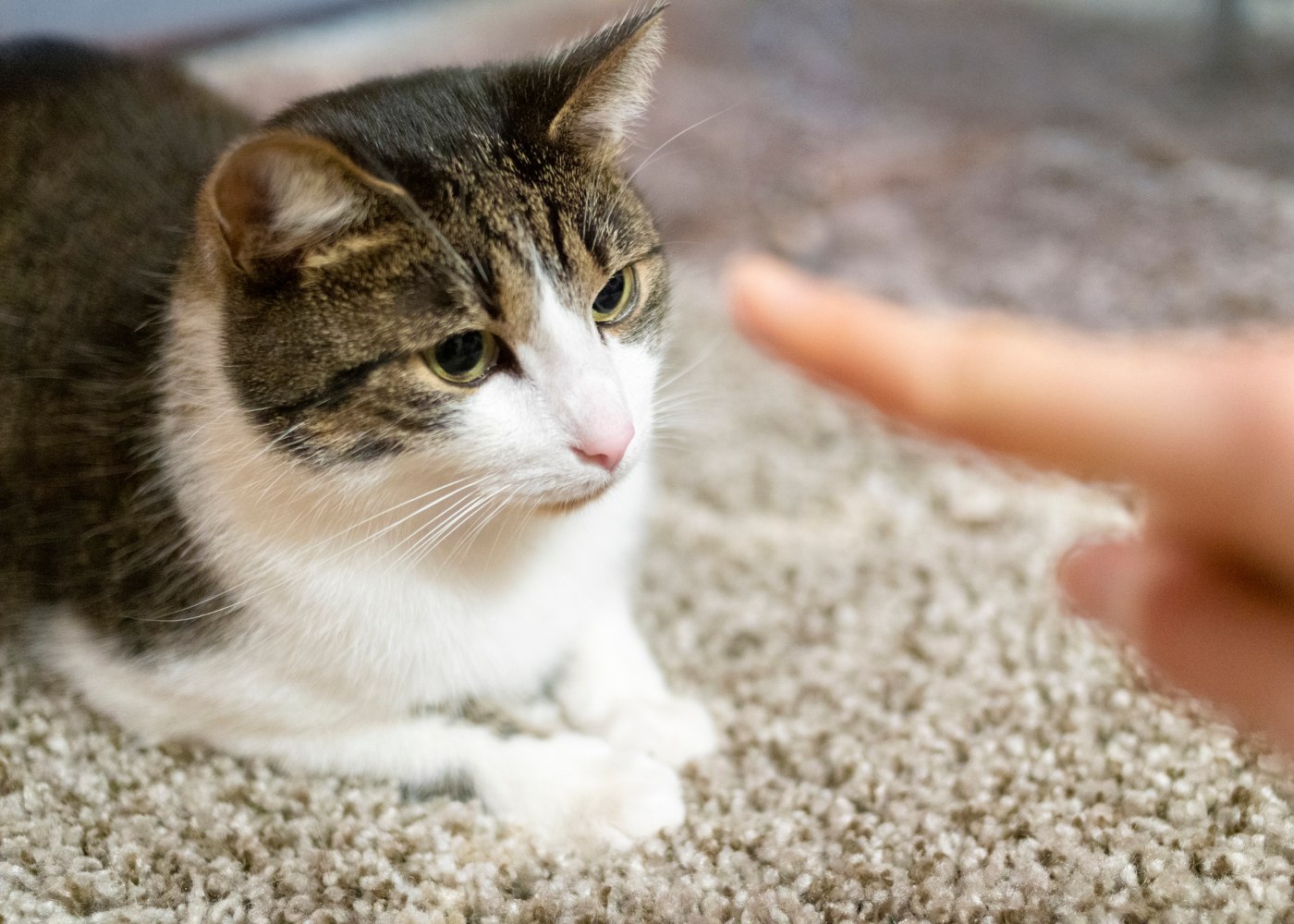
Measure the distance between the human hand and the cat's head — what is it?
38 centimetres

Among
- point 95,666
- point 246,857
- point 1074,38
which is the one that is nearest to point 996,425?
point 246,857

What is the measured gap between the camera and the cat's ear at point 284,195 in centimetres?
67

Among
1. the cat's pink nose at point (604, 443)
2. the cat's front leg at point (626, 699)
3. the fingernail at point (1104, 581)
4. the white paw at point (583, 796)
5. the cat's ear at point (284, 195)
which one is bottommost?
the cat's front leg at point (626, 699)

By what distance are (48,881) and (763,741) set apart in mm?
636

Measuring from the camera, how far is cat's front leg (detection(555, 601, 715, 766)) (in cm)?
99

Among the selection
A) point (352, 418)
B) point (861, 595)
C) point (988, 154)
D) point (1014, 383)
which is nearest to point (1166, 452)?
point (1014, 383)

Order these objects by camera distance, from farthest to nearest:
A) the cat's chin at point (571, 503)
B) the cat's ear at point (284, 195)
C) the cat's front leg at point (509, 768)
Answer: the cat's front leg at point (509, 768) < the cat's chin at point (571, 503) < the cat's ear at point (284, 195)

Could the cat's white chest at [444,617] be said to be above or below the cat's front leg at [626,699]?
above

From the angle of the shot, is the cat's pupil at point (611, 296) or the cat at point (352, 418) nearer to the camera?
the cat at point (352, 418)

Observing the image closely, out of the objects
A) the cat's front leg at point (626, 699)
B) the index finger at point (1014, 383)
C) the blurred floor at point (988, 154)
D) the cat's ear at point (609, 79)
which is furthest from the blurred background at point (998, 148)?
the cat's front leg at point (626, 699)

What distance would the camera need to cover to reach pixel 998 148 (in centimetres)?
202

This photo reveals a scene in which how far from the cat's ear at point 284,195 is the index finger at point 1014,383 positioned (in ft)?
1.90

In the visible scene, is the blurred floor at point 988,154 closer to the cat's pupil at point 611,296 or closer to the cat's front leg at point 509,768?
the cat's pupil at point 611,296

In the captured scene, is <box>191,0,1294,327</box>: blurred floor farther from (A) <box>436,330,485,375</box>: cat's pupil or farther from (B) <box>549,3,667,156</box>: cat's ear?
(A) <box>436,330,485,375</box>: cat's pupil
